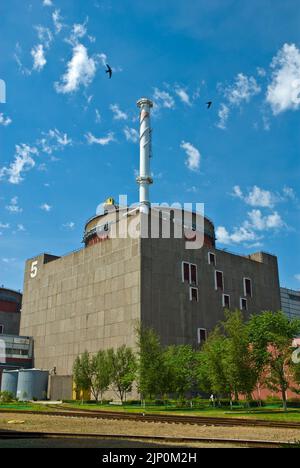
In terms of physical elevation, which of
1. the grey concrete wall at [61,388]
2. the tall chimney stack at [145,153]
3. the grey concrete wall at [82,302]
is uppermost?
the tall chimney stack at [145,153]

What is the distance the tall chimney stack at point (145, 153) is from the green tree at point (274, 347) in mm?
30004

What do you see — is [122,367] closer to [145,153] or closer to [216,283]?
[216,283]

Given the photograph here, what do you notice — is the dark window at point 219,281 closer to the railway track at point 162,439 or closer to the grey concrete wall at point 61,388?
the grey concrete wall at point 61,388

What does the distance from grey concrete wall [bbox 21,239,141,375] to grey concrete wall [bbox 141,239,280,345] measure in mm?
1873

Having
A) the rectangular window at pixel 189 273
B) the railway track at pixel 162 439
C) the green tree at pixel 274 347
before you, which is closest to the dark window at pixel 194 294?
the rectangular window at pixel 189 273

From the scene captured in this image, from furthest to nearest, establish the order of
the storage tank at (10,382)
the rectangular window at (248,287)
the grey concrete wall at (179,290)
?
the rectangular window at (248,287) → the storage tank at (10,382) → the grey concrete wall at (179,290)

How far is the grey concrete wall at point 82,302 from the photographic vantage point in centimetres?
6450

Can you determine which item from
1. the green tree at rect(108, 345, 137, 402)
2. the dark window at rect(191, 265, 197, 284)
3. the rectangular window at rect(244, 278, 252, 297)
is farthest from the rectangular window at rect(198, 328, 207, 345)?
the green tree at rect(108, 345, 137, 402)

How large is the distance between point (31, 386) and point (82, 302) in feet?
45.0

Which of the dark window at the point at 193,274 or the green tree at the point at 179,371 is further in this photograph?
the dark window at the point at 193,274

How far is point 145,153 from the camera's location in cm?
7712

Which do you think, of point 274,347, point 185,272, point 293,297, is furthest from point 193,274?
point 293,297

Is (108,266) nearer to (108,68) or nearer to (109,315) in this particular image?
(109,315)
